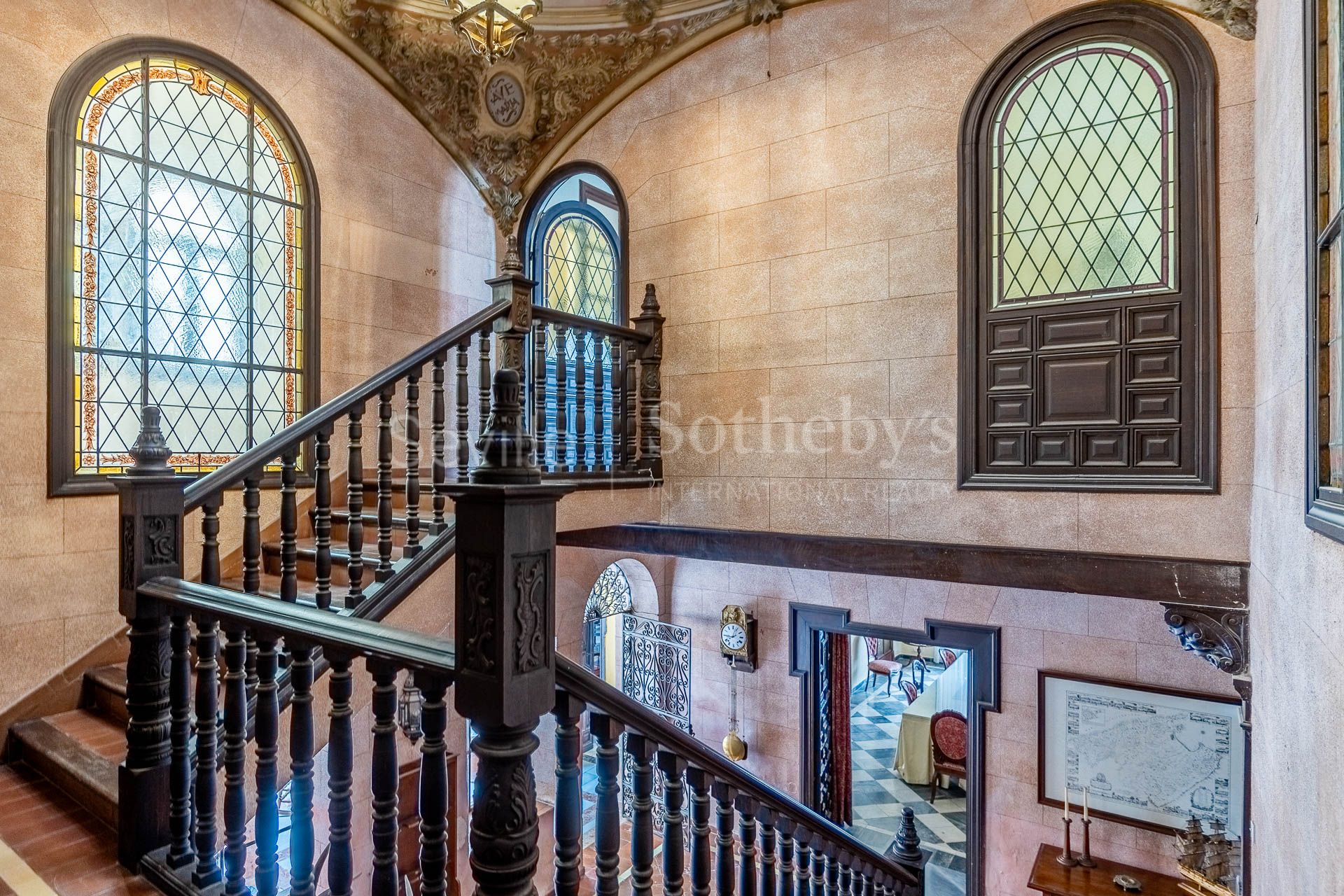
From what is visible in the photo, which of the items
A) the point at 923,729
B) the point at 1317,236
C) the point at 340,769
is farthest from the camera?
the point at 923,729

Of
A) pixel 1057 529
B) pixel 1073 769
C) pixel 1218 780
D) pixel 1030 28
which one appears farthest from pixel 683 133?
pixel 1218 780

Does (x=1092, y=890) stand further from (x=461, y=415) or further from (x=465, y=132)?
(x=465, y=132)

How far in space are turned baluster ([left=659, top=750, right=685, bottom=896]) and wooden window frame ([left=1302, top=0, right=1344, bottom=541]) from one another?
1.40 m

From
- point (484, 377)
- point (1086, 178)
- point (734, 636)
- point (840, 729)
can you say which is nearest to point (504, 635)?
point (484, 377)

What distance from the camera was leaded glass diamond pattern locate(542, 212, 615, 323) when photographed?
5332mm

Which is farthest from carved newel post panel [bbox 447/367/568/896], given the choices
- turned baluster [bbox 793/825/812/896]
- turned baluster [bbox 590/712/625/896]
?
turned baluster [bbox 793/825/812/896]

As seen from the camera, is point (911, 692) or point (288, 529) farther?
point (911, 692)

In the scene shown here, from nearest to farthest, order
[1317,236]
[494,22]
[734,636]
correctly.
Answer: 1. [1317,236]
2. [494,22]
3. [734,636]

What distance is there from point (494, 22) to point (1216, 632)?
4.08 m

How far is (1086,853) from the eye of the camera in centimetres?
400

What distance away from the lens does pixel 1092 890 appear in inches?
150

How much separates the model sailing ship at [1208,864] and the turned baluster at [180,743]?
4173 mm

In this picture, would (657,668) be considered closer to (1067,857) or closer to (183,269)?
(1067,857)

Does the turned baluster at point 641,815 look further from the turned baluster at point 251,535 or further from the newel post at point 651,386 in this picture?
the newel post at point 651,386
